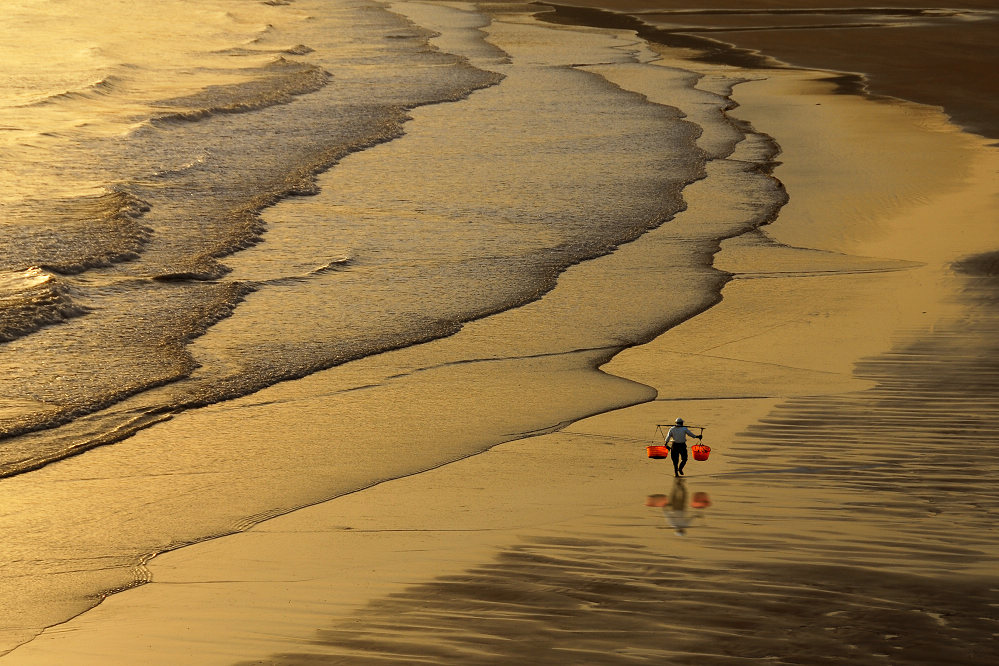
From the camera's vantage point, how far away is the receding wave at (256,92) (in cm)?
1730

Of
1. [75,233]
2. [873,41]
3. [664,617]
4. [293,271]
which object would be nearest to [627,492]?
[664,617]

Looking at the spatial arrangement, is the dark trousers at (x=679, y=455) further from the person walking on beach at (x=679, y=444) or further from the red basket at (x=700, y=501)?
the red basket at (x=700, y=501)

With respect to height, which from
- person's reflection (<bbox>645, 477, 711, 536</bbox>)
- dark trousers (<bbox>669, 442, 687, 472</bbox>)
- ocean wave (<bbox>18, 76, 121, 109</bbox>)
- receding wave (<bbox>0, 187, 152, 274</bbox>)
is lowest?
receding wave (<bbox>0, 187, 152, 274</bbox>)

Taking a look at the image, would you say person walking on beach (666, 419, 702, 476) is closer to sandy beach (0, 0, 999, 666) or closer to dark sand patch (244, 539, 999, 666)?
sandy beach (0, 0, 999, 666)

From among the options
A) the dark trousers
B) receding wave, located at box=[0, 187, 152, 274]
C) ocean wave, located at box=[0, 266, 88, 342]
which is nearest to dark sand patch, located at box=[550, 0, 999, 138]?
receding wave, located at box=[0, 187, 152, 274]

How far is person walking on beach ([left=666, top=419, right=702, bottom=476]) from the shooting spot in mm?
5414

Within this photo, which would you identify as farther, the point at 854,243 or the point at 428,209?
the point at 428,209

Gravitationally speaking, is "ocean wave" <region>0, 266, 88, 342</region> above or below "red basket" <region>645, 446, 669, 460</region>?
below

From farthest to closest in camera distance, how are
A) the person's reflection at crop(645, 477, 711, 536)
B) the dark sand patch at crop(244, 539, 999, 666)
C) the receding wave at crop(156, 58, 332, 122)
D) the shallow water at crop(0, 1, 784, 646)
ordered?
the receding wave at crop(156, 58, 332, 122)
the shallow water at crop(0, 1, 784, 646)
the person's reflection at crop(645, 477, 711, 536)
the dark sand patch at crop(244, 539, 999, 666)

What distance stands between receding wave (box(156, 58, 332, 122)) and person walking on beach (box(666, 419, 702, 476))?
40.0ft

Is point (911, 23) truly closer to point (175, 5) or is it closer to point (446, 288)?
point (175, 5)

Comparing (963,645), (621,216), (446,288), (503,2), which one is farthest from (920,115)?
(503,2)

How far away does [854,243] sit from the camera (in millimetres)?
10469

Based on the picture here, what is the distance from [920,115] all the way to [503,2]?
68.4ft
